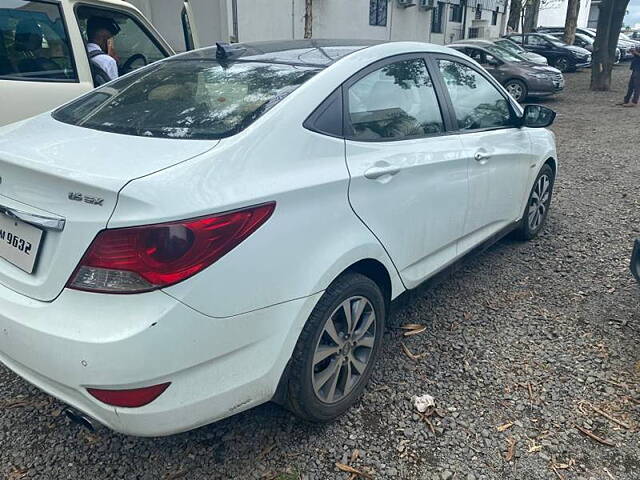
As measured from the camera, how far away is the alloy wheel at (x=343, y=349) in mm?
2291

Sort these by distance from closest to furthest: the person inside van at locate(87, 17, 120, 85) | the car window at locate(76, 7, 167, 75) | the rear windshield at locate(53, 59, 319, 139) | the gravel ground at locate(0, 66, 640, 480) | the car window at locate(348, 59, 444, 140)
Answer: the rear windshield at locate(53, 59, 319, 139) → the gravel ground at locate(0, 66, 640, 480) → the car window at locate(348, 59, 444, 140) → the person inside van at locate(87, 17, 120, 85) → the car window at locate(76, 7, 167, 75)

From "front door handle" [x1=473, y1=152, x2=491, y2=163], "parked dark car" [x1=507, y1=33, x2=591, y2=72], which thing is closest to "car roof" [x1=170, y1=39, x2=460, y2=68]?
"front door handle" [x1=473, y1=152, x2=491, y2=163]

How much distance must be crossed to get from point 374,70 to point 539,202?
2.52 metres

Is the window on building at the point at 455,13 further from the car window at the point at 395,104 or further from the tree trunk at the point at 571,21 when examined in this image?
the car window at the point at 395,104

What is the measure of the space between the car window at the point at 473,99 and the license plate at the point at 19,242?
7.77 ft

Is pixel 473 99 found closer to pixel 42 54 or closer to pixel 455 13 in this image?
pixel 42 54

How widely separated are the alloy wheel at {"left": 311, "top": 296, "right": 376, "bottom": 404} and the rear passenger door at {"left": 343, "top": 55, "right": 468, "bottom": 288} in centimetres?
34

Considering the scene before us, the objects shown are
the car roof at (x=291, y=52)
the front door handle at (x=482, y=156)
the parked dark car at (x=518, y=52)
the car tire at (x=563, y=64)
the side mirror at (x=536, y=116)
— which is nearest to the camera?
the car roof at (x=291, y=52)

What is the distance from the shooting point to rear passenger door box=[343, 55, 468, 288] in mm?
2379

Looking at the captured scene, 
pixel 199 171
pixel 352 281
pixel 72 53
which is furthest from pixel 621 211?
pixel 72 53

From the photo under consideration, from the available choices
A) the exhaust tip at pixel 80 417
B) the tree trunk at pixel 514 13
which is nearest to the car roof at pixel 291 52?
the exhaust tip at pixel 80 417

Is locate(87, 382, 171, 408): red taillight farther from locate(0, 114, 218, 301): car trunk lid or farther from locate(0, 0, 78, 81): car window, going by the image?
locate(0, 0, 78, 81): car window

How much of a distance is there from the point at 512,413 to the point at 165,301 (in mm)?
1810

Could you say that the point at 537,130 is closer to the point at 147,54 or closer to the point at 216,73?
the point at 216,73
